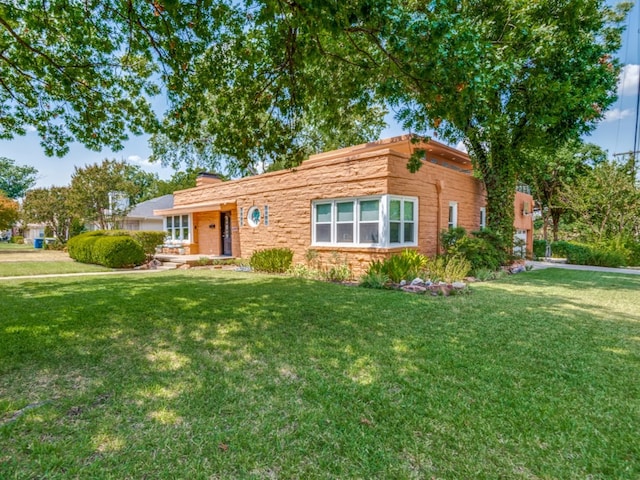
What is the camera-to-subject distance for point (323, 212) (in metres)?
12.2

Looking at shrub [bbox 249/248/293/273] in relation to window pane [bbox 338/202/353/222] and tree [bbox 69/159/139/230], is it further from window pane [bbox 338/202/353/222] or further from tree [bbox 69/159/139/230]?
tree [bbox 69/159/139/230]

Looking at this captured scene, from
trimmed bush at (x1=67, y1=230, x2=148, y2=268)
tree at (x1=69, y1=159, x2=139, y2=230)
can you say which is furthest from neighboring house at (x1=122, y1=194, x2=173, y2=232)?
trimmed bush at (x1=67, y1=230, x2=148, y2=268)

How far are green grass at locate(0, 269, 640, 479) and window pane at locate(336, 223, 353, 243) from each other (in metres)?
5.24

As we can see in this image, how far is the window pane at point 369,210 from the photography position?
1073cm

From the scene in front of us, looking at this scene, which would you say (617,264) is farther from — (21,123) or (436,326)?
(21,123)

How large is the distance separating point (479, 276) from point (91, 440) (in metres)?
10.5

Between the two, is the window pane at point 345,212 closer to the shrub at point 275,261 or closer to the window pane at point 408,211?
the window pane at point 408,211

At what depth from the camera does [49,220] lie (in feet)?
87.2

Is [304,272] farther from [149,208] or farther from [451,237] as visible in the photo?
[149,208]

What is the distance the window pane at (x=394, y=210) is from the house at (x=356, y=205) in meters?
0.03

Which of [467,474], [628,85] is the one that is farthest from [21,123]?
[628,85]

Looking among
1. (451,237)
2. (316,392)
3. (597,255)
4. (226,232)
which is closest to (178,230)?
(226,232)

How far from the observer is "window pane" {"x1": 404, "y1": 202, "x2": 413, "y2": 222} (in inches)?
→ 440

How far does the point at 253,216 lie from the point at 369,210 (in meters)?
6.34
